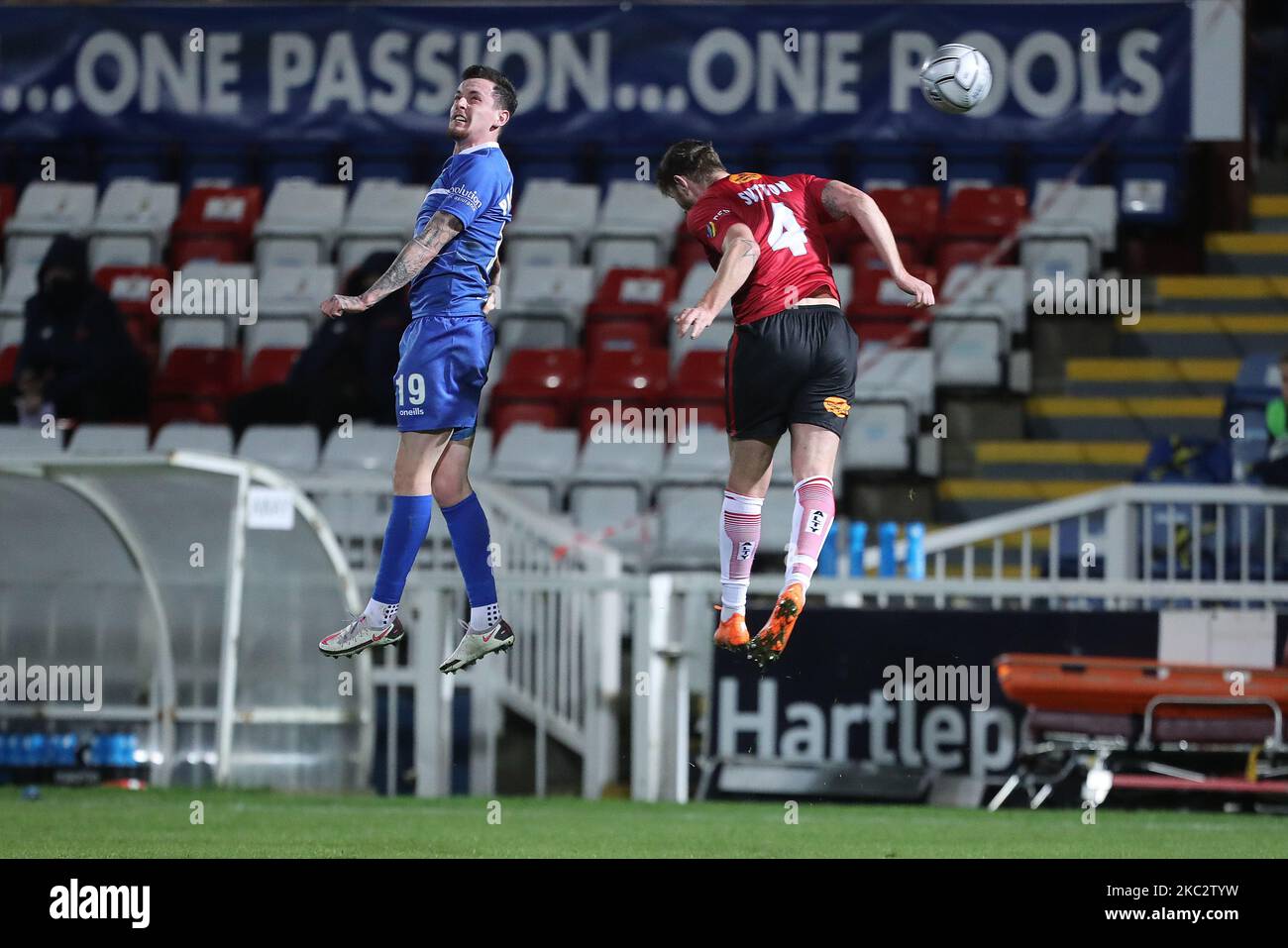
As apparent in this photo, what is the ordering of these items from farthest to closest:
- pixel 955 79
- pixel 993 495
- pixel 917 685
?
pixel 993 495, pixel 917 685, pixel 955 79

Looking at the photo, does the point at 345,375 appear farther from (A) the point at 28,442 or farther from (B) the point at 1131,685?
(B) the point at 1131,685

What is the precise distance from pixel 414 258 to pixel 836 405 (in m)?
1.65

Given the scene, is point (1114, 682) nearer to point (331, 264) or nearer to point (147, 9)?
point (331, 264)

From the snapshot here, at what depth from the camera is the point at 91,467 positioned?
13.5 meters

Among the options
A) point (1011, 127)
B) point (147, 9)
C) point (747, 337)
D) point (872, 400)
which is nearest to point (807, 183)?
point (747, 337)

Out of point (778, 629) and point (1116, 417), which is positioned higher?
point (1116, 417)

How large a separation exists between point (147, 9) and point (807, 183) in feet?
42.2

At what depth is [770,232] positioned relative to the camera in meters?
8.59

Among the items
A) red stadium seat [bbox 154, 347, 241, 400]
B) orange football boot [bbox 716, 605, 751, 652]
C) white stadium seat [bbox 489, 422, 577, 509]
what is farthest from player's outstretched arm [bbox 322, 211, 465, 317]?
red stadium seat [bbox 154, 347, 241, 400]

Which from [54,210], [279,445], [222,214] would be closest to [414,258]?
[279,445]

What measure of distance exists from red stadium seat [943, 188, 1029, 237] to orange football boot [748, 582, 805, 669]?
10.4m

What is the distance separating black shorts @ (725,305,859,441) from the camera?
8.61 meters

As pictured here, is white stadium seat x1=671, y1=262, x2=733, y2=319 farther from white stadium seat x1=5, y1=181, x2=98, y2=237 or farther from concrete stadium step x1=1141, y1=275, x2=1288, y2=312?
white stadium seat x1=5, y1=181, x2=98, y2=237

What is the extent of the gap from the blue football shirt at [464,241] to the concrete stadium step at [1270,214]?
471 inches
